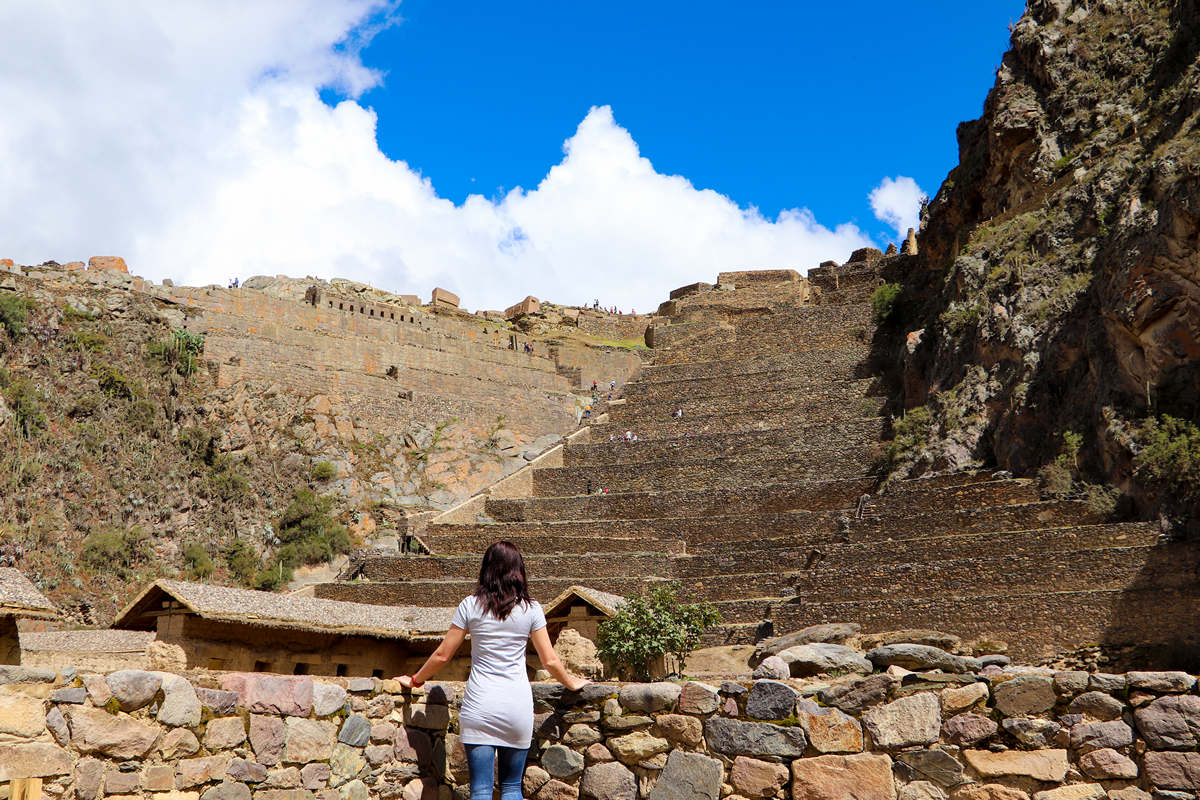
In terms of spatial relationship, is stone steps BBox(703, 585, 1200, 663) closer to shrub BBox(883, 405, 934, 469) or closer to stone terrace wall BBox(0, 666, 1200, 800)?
shrub BBox(883, 405, 934, 469)

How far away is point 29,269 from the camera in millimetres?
34812

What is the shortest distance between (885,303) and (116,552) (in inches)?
1059

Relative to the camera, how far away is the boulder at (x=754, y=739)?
605cm

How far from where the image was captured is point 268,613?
16.7m

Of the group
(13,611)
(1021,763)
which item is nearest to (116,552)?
(13,611)

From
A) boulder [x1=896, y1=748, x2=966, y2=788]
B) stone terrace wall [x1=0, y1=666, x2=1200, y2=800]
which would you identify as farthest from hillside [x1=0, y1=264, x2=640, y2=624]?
boulder [x1=896, y1=748, x2=966, y2=788]

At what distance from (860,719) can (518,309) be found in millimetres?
56274

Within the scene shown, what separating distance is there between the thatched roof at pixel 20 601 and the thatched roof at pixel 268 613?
1223 millimetres

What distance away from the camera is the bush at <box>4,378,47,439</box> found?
29484 millimetres

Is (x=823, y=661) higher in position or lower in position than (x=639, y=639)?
higher

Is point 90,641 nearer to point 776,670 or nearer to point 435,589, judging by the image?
point 435,589

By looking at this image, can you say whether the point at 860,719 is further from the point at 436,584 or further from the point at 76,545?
the point at 76,545

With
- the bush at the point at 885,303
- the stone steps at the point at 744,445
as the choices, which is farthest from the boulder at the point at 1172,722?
the bush at the point at 885,303

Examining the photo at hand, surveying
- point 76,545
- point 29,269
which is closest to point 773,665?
point 76,545
